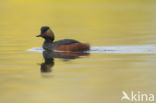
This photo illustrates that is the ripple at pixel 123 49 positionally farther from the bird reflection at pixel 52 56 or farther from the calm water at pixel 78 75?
the bird reflection at pixel 52 56

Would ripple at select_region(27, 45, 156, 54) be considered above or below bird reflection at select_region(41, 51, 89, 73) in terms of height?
below

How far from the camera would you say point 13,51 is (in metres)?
20.9

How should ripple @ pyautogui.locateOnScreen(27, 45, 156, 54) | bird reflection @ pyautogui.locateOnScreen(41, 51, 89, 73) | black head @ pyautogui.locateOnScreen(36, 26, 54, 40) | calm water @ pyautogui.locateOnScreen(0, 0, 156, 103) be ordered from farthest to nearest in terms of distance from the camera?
black head @ pyautogui.locateOnScreen(36, 26, 54, 40) → ripple @ pyautogui.locateOnScreen(27, 45, 156, 54) → bird reflection @ pyautogui.locateOnScreen(41, 51, 89, 73) → calm water @ pyautogui.locateOnScreen(0, 0, 156, 103)

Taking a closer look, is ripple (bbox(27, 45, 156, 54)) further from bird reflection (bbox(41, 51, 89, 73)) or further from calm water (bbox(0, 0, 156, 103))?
bird reflection (bbox(41, 51, 89, 73))

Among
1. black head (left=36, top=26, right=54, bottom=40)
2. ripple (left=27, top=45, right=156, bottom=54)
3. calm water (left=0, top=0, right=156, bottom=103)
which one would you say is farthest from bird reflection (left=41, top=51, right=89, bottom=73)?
black head (left=36, top=26, right=54, bottom=40)

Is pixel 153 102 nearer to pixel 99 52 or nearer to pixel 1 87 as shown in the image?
pixel 1 87

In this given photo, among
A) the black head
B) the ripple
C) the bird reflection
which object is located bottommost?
the ripple

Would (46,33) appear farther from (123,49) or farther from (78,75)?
(78,75)

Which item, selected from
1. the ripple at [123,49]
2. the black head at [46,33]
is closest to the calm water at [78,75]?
the ripple at [123,49]

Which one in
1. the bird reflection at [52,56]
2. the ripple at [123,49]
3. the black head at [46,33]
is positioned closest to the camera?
the bird reflection at [52,56]

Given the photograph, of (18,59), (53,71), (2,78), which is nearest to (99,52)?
(18,59)

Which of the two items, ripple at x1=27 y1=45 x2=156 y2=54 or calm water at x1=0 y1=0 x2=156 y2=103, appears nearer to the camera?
calm water at x1=0 y1=0 x2=156 y2=103

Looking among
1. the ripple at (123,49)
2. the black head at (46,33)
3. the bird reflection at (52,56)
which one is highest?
the black head at (46,33)

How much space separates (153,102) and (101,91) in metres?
1.64
